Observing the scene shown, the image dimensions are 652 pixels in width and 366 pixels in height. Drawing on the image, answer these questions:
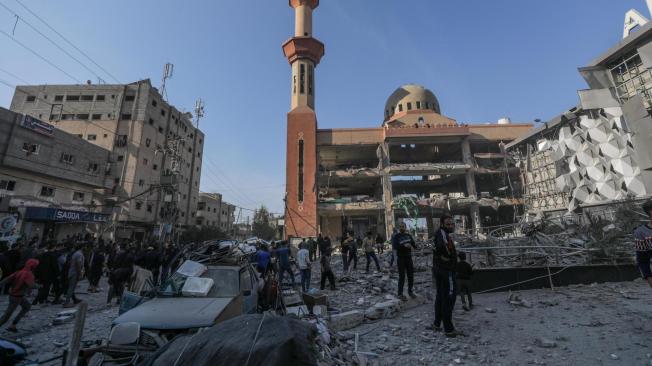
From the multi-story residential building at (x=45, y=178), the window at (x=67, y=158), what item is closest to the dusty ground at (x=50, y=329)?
the multi-story residential building at (x=45, y=178)

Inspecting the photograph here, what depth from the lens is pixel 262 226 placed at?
62.1 metres

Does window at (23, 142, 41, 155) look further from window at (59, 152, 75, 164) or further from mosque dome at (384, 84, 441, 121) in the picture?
mosque dome at (384, 84, 441, 121)

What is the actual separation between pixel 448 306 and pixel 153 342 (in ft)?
13.3

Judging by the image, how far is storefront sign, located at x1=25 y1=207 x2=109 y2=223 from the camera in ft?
59.4

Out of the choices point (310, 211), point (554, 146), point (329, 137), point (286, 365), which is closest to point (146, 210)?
point (310, 211)

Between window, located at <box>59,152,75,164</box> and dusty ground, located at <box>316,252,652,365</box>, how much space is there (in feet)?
85.8

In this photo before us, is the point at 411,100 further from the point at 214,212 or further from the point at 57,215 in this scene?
the point at 214,212

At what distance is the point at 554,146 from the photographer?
2177 cm

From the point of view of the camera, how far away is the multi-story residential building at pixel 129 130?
31.3 meters

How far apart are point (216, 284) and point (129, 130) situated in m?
36.2

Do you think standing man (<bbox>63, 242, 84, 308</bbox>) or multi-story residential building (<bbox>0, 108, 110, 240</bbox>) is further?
multi-story residential building (<bbox>0, 108, 110, 240</bbox>)

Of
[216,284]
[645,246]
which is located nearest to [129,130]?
[216,284]

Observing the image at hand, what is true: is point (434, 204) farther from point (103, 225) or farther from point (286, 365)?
point (103, 225)

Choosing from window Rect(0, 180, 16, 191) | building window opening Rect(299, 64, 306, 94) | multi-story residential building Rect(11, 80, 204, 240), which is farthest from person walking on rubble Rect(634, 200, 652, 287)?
multi-story residential building Rect(11, 80, 204, 240)
